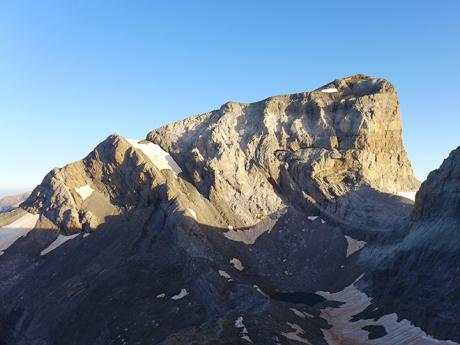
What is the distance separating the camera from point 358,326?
43.9m

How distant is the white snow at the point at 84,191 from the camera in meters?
73.9

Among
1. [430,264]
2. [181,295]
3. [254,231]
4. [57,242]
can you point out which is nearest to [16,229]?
[57,242]

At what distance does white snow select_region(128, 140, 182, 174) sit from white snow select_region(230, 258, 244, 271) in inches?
933

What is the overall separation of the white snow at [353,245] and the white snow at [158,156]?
31.2 m

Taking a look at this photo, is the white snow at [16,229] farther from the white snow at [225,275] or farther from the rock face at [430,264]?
the rock face at [430,264]

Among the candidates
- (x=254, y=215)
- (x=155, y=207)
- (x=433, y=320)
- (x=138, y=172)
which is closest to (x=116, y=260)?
(x=155, y=207)

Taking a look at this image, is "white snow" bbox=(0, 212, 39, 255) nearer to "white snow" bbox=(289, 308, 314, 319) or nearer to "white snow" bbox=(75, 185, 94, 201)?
"white snow" bbox=(75, 185, 94, 201)

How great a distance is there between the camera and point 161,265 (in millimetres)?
53875

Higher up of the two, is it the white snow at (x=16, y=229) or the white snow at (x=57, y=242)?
the white snow at (x=16, y=229)

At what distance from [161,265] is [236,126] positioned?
38097 mm

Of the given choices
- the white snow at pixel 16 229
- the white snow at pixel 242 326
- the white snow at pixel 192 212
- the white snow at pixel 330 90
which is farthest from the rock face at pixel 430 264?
the white snow at pixel 16 229

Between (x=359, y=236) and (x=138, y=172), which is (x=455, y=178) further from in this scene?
(x=138, y=172)

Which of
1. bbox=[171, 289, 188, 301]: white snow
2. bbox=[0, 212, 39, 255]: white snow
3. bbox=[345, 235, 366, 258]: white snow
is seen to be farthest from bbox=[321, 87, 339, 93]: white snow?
bbox=[0, 212, 39, 255]: white snow

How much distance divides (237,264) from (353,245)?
16165 millimetres
